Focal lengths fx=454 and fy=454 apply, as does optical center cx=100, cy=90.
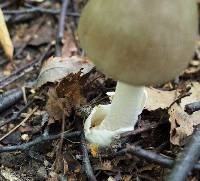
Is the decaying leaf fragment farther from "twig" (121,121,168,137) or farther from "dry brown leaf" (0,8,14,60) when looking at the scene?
"dry brown leaf" (0,8,14,60)

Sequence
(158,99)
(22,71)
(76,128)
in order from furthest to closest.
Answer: (22,71)
(158,99)
(76,128)

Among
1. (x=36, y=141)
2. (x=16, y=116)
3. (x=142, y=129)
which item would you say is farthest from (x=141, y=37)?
(x=16, y=116)

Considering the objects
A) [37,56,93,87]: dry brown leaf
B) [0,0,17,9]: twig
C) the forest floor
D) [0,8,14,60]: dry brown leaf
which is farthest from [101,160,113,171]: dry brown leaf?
[0,0,17,9]: twig

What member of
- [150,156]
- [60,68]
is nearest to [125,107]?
[150,156]

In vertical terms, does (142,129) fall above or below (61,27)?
below

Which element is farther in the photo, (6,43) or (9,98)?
(6,43)

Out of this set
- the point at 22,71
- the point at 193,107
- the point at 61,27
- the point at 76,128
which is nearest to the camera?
the point at 193,107

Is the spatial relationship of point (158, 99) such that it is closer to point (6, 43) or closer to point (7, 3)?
point (6, 43)

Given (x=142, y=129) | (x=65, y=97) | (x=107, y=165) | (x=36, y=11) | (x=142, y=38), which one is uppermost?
(x=142, y=38)
